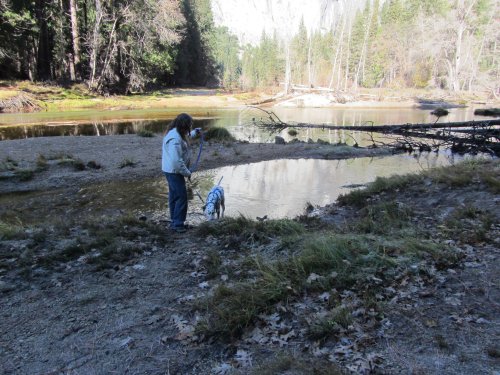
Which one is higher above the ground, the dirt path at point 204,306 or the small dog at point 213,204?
the small dog at point 213,204

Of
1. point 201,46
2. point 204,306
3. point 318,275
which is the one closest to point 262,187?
point 318,275

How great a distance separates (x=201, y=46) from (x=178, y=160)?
71.7 metres


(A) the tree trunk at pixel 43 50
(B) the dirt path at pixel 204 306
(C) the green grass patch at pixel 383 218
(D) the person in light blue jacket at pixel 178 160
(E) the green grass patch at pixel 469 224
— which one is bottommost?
(B) the dirt path at pixel 204 306

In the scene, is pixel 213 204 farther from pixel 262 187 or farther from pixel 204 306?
pixel 262 187

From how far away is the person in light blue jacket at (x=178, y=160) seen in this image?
6875 millimetres

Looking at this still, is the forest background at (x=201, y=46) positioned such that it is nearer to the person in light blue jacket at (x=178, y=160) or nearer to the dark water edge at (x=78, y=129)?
the dark water edge at (x=78, y=129)

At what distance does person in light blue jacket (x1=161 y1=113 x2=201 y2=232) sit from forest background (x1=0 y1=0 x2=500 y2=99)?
3280 cm

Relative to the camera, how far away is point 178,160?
6.93 m

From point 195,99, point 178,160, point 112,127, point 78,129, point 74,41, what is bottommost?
point 178,160

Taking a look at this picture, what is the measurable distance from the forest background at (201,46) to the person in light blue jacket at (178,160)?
3280 centimetres

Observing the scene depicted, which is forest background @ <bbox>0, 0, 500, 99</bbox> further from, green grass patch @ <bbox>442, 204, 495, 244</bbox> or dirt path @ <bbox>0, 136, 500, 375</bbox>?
dirt path @ <bbox>0, 136, 500, 375</bbox>

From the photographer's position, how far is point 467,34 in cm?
6253

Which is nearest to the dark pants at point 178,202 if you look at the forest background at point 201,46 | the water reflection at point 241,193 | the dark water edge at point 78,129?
the water reflection at point 241,193

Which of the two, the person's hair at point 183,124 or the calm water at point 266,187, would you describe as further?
the calm water at point 266,187
